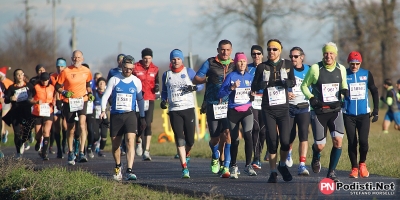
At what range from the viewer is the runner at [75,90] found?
54.1ft

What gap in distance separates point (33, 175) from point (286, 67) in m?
4.68

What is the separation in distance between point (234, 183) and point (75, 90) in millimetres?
5925

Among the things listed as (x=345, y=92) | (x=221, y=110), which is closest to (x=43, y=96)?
(x=221, y=110)

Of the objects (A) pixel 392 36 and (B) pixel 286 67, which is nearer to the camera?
(B) pixel 286 67

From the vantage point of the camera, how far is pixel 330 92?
1166cm

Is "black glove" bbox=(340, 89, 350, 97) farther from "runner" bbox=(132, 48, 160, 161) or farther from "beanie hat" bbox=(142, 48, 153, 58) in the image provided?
"beanie hat" bbox=(142, 48, 153, 58)

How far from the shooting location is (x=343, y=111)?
1236 centimetres

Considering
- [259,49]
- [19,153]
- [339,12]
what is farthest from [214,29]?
[259,49]

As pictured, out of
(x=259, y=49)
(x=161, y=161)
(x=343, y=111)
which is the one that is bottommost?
(x=161, y=161)

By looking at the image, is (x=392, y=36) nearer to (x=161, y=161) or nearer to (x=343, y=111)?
(x=161, y=161)

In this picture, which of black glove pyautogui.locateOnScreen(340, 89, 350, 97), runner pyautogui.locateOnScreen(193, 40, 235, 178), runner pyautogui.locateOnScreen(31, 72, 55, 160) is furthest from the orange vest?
black glove pyautogui.locateOnScreen(340, 89, 350, 97)

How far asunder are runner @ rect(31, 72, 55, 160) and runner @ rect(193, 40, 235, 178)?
600cm

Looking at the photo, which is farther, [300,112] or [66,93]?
[66,93]

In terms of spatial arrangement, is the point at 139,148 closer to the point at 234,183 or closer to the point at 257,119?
the point at 257,119
